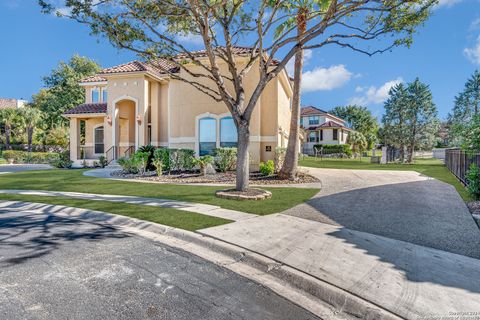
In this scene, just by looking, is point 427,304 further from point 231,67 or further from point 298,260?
A: point 231,67

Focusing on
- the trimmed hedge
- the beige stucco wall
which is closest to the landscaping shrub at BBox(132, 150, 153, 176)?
the beige stucco wall

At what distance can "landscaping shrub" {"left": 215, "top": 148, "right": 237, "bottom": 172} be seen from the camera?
15781 mm

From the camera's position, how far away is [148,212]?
7.31m

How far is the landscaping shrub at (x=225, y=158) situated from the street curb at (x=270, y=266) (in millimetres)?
9011

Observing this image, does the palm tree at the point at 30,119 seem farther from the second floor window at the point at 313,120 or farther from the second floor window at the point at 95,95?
the second floor window at the point at 313,120

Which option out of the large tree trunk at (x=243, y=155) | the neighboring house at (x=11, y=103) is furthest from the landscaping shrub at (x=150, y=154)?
the neighboring house at (x=11, y=103)

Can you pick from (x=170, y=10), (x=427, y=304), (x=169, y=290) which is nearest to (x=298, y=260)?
(x=427, y=304)

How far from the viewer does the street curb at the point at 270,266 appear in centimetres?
316

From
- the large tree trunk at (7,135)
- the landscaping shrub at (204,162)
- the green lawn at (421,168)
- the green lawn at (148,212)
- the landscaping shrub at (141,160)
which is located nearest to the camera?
the green lawn at (148,212)

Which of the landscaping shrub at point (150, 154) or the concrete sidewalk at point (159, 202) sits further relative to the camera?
the landscaping shrub at point (150, 154)

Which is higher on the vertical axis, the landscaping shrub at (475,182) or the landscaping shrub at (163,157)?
the landscaping shrub at (163,157)

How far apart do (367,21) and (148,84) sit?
626 inches

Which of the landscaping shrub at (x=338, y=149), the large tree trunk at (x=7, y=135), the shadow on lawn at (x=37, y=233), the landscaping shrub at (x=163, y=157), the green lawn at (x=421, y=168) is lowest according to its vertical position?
the shadow on lawn at (x=37, y=233)

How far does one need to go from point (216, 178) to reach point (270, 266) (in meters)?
10.3
